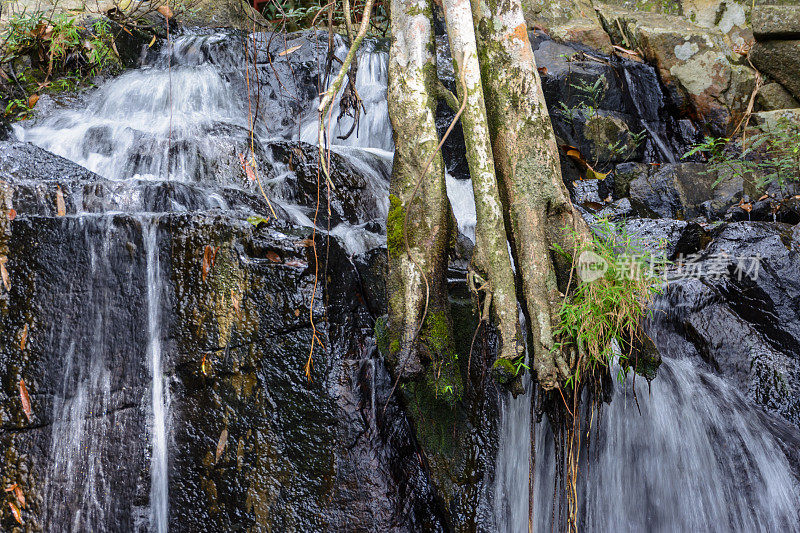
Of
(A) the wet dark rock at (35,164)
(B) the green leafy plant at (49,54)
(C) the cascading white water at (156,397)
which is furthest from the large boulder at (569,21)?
(C) the cascading white water at (156,397)

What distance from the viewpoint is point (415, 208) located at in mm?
3090

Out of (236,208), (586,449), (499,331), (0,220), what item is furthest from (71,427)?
(586,449)

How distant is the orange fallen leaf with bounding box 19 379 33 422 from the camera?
108 inches

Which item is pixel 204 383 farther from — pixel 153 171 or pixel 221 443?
pixel 153 171

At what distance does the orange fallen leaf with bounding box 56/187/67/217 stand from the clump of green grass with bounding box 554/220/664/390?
2.65 metres

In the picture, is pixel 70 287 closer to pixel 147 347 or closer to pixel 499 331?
pixel 147 347

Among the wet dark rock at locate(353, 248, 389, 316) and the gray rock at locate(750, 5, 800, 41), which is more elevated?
the gray rock at locate(750, 5, 800, 41)

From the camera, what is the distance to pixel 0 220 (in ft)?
9.33

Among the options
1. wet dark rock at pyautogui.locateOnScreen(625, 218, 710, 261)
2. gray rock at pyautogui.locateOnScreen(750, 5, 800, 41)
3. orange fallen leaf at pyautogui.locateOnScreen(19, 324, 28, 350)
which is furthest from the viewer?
gray rock at pyautogui.locateOnScreen(750, 5, 800, 41)

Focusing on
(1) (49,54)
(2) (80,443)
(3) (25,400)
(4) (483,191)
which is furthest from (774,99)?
(1) (49,54)

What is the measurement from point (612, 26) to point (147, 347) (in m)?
7.86

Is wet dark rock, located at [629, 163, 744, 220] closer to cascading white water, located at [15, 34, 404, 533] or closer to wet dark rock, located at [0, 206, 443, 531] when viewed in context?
cascading white water, located at [15, 34, 404, 533]

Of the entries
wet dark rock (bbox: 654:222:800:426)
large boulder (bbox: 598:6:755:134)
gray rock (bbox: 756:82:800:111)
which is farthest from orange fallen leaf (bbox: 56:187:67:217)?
gray rock (bbox: 756:82:800:111)

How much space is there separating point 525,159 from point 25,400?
2706 mm
